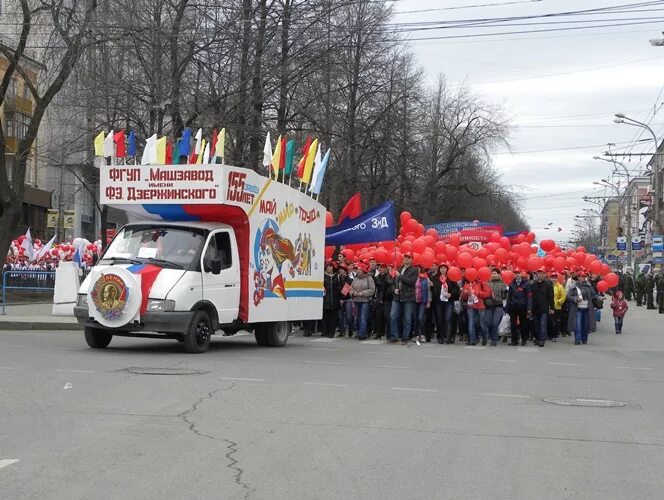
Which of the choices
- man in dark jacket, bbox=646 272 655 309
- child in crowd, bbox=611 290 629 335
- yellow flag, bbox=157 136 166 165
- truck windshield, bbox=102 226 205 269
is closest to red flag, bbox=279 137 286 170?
yellow flag, bbox=157 136 166 165

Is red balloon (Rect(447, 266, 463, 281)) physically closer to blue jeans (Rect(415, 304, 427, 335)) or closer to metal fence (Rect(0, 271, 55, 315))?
blue jeans (Rect(415, 304, 427, 335))

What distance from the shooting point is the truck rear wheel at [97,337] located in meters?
16.3

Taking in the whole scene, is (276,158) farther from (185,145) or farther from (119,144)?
(119,144)

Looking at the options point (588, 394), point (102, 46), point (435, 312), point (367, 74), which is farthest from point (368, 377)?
point (367, 74)

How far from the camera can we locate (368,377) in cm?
1362

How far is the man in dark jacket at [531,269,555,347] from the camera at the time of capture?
72.1 feet

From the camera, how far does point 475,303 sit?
21.6m

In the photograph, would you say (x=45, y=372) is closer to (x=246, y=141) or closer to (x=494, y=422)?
(x=494, y=422)

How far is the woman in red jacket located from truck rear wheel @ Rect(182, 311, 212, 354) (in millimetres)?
7652

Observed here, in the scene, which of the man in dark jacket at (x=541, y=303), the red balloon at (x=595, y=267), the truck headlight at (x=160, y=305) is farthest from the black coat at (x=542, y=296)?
the truck headlight at (x=160, y=305)

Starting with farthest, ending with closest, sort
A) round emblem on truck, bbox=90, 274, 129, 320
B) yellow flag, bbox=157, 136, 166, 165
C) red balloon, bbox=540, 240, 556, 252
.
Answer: red balloon, bbox=540, 240, 556, 252 < yellow flag, bbox=157, 136, 166, 165 < round emblem on truck, bbox=90, 274, 129, 320

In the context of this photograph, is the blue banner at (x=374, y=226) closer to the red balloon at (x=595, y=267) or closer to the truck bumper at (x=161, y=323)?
the red balloon at (x=595, y=267)

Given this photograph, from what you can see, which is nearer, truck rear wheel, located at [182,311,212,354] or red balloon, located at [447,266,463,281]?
truck rear wheel, located at [182,311,212,354]

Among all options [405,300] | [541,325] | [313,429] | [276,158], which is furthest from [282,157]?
[313,429]
